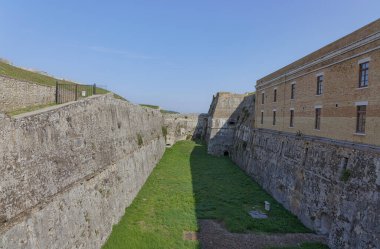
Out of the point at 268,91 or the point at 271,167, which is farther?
the point at 268,91

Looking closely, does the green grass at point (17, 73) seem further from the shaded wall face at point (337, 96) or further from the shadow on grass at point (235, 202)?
the shaded wall face at point (337, 96)

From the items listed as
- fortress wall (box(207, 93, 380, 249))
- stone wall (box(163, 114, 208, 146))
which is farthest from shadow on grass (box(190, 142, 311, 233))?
stone wall (box(163, 114, 208, 146))

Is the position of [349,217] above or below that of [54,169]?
below

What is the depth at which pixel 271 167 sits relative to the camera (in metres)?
21.3

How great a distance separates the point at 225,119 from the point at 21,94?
28208 mm

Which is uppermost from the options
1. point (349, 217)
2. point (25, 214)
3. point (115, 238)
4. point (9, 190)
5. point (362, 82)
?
point (362, 82)

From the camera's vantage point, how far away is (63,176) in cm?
905

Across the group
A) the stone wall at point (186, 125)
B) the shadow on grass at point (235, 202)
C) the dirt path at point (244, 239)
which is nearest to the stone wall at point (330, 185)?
the shadow on grass at point (235, 202)

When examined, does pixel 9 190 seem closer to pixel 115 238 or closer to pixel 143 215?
pixel 115 238

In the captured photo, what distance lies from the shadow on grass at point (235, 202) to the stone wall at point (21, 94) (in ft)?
32.2

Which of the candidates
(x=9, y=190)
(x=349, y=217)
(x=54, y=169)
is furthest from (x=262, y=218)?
(x=9, y=190)

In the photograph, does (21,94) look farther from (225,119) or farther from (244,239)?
(225,119)

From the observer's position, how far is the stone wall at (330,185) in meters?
10.6

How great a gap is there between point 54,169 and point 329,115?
42.9 ft
